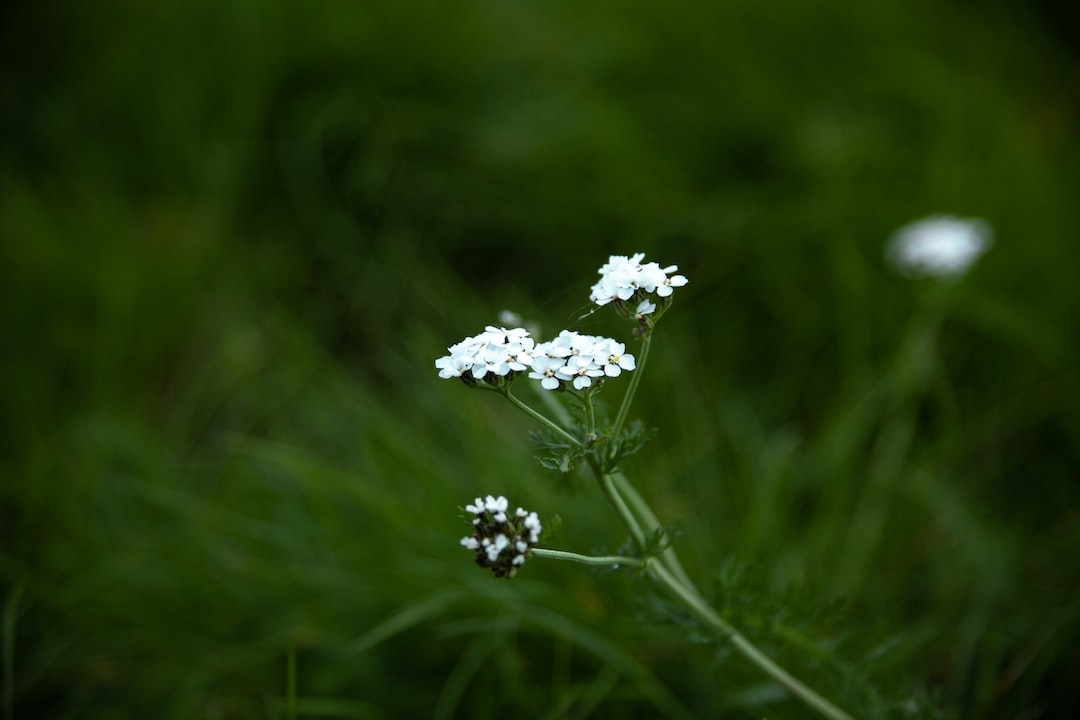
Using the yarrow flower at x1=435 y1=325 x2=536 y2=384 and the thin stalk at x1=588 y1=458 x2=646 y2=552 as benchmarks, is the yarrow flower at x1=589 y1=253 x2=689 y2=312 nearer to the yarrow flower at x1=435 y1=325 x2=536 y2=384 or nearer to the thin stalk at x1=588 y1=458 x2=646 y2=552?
the yarrow flower at x1=435 y1=325 x2=536 y2=384

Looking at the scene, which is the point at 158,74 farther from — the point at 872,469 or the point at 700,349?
the point at 872,469

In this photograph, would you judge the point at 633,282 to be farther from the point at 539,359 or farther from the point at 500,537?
the point at 500,537

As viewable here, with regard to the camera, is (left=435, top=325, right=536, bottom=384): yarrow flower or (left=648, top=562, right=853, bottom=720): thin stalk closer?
(left=435, top=325, right=536, bottom=384): yarrow flower

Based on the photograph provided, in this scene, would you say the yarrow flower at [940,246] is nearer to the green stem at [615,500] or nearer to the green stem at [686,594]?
the green stem at [686,594]

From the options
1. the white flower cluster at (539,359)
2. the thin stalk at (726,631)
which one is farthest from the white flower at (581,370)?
the thin stalk at (726,631)

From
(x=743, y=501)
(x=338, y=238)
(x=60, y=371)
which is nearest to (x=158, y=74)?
(x=338, y=238)

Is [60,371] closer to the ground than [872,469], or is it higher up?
higher up

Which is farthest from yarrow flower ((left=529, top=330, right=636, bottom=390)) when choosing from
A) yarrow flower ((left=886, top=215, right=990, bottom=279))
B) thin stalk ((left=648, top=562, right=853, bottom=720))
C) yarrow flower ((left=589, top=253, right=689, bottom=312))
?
yarrow flower ((left=886, top=215, right=990, bottom=279))
